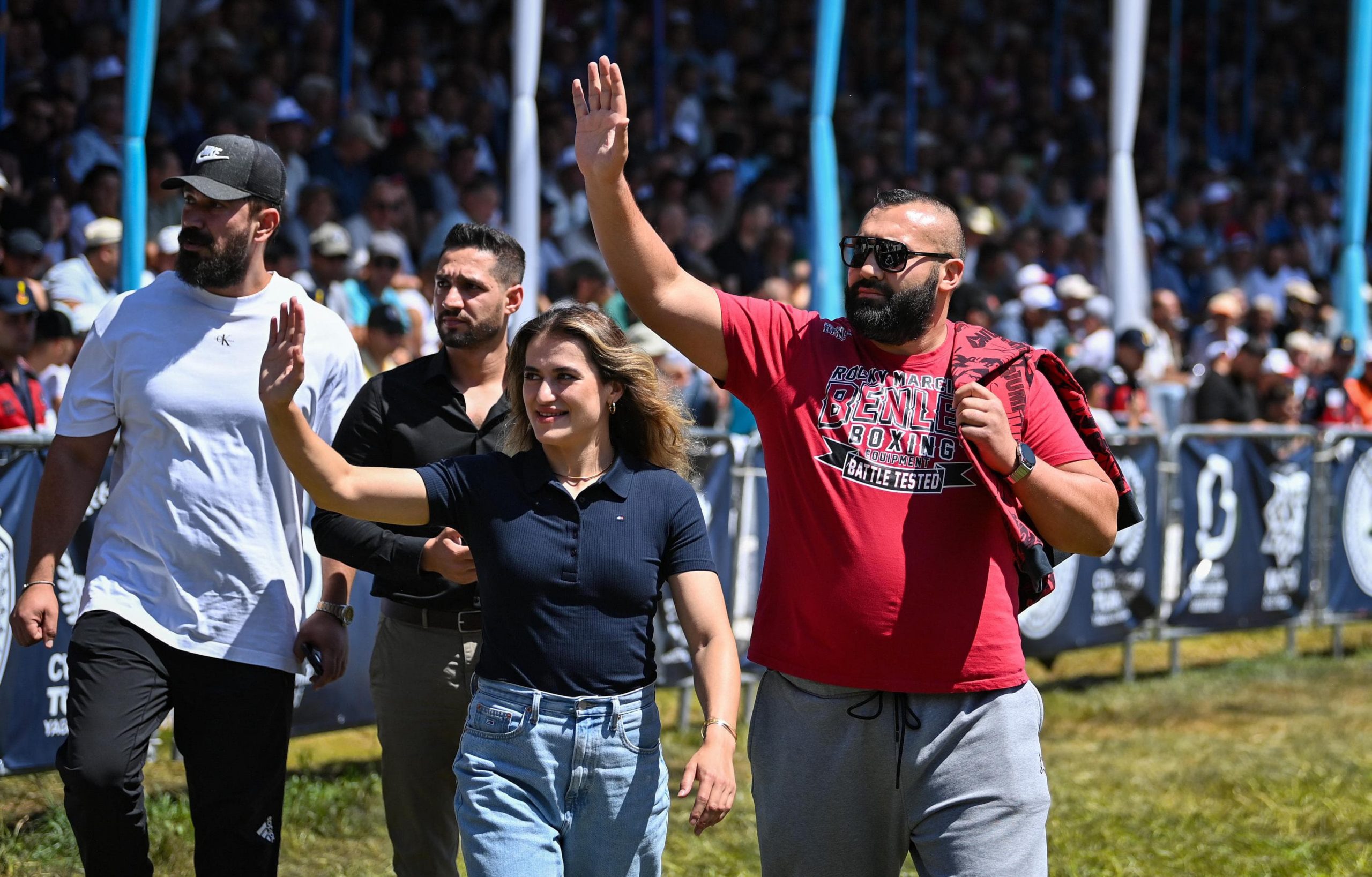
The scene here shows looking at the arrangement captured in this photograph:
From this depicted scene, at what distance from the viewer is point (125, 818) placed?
3.72m

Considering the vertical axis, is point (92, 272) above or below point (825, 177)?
below

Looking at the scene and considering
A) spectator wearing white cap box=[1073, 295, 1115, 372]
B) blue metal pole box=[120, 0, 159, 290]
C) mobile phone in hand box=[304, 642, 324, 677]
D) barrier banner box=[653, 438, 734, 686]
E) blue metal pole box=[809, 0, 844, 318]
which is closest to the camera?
mobile phone in hand box=[304, 642, 324, 677]

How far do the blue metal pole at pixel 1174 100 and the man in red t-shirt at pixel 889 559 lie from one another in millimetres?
15692

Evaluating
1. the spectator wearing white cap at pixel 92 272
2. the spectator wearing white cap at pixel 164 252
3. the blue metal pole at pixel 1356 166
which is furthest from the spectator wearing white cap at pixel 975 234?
the spectator wearing white cap at pixel 92 272

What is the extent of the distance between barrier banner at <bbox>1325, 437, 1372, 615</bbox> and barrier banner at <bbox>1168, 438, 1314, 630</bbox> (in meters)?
0.26

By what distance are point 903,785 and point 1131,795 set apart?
3.78 m

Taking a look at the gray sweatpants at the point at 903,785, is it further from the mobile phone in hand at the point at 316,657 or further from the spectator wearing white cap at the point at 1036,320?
the spectator wearing white cap at the point at 1036,320

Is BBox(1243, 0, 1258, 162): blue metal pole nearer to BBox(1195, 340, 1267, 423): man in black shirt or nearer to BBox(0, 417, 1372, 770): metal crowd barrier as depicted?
BBox(1195, 340, 1267, 423): man in black shirt

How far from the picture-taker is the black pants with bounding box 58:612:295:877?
3686mm


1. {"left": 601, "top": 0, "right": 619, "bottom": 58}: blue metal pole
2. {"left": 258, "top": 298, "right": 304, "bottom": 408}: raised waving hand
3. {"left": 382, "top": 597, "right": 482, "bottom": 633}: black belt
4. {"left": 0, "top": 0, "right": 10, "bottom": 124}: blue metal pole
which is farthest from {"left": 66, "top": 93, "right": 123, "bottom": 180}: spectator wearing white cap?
{"left": 258, "top": 298, "right": 304, "bottom": 408}: raised waving hand

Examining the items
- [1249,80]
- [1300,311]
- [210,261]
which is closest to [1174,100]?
[1249,80]

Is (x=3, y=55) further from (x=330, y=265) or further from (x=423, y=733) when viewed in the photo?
(x=423, y=733)

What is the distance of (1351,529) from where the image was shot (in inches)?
418

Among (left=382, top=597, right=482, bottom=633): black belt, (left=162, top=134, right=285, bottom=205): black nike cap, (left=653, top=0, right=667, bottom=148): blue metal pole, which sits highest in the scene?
(left=653, top=0, right=667, bottom=148): blue metal pole
